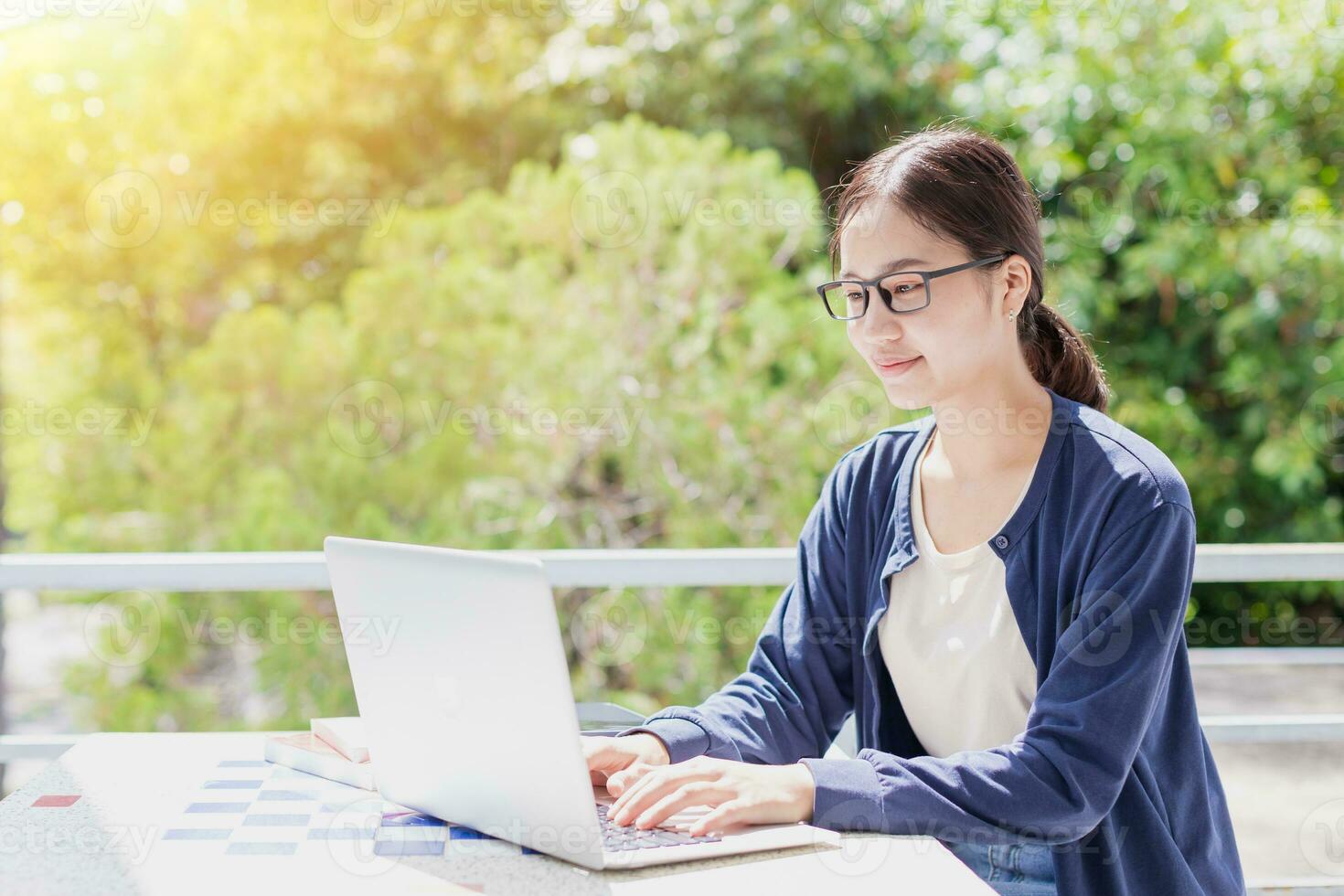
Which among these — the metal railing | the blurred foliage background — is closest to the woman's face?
the metal railing

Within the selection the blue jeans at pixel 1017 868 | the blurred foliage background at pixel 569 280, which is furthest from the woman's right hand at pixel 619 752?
the blurred foliage background at pixel 569 280

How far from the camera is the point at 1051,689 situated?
3.53 ft

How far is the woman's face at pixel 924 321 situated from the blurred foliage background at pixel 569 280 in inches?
108

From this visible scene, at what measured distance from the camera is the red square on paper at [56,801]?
1069 millimetres

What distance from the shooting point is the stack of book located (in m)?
1.14

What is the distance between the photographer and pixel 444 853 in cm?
97

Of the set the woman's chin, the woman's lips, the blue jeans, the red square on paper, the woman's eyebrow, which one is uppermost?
the woman's eyebrow

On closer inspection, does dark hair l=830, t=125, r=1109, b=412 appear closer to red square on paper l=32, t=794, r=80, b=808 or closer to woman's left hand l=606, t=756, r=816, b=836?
woman's left hand l=606, t=756, r=816, b=836

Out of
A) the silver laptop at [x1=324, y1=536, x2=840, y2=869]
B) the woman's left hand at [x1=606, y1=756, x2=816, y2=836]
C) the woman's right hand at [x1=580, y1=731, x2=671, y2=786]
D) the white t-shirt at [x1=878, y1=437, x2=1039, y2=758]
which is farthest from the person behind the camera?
the white t-shirt at [x1=878, y1=437, x2=1039, y2=758]

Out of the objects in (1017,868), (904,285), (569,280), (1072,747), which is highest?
(569,280)

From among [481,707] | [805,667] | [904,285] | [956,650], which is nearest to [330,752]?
[481,707]

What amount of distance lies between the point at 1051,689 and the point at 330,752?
0.68 metres

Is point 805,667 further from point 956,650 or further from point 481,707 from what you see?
point 481,707

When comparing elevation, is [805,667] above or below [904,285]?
below
